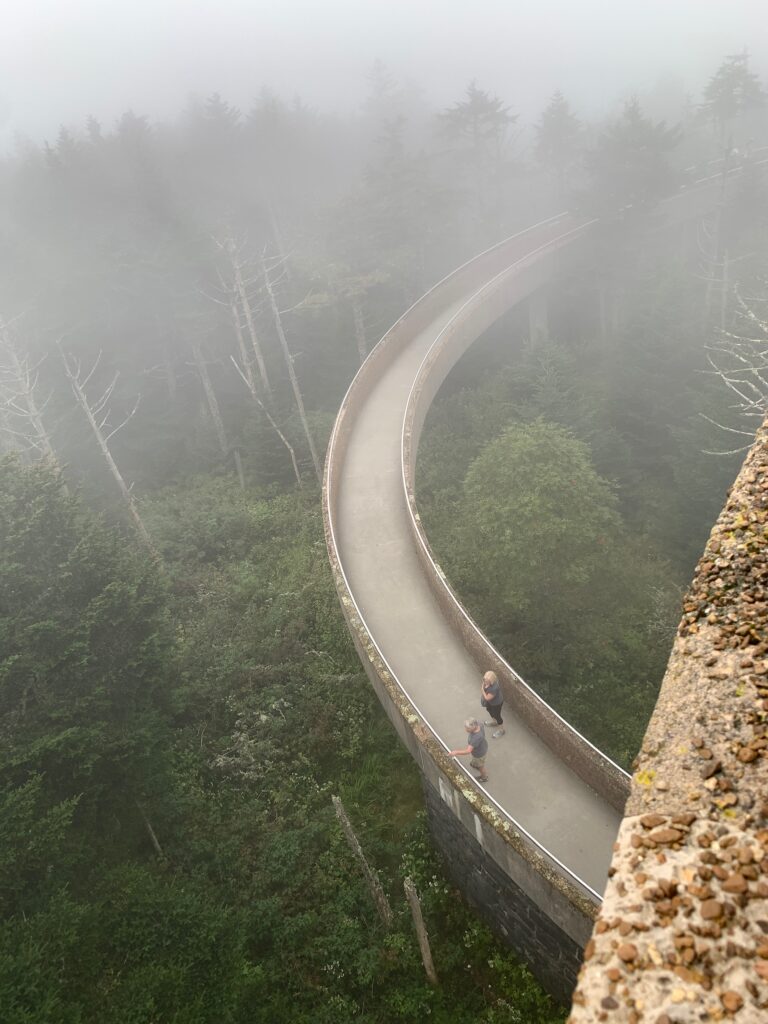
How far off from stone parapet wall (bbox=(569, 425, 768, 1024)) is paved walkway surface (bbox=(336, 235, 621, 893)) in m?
4.86

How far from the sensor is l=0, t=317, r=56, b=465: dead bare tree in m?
20.4

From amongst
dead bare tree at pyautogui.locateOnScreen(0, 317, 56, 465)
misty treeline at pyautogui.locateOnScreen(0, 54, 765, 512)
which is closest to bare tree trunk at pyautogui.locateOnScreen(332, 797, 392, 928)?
dead bare tree at pyautogui.locateOnScreen(0, 317, 56, 465)

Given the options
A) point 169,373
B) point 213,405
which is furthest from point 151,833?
point 169,373

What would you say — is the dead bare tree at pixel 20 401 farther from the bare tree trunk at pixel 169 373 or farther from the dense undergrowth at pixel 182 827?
the bare tree trunk at pixel 169 373

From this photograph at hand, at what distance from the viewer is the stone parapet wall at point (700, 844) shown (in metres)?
3.93

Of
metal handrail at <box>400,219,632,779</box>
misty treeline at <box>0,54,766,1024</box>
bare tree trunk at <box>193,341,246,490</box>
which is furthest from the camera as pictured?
bare tree trunk at <box>193,341,246,490</box>

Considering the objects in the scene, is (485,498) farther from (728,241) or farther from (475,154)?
(475,154)

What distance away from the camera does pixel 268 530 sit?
22859 mm

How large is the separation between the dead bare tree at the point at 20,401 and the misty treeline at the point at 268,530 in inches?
15.5

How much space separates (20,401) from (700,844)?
29926 mm

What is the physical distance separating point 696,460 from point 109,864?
70.1ft

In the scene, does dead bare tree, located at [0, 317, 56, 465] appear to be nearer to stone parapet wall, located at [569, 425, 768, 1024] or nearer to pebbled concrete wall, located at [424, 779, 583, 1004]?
pebbled concrete wall, located at [424, 779, 583, 1004]

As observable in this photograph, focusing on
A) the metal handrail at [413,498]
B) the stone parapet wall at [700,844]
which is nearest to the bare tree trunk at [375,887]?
the metal handrail at [413,498]

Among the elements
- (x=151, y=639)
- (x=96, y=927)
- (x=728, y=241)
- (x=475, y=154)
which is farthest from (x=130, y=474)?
(x=728, y=241)
